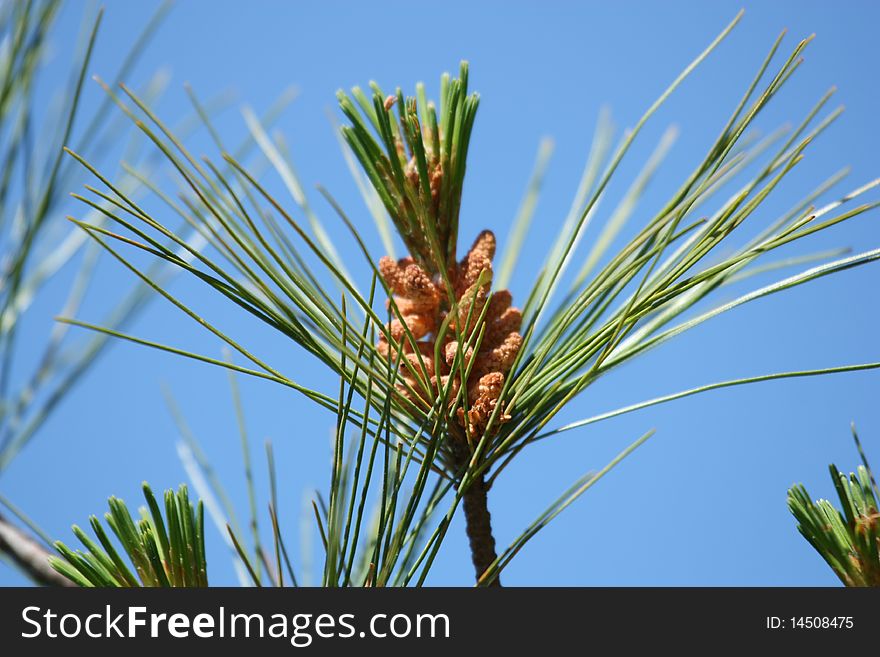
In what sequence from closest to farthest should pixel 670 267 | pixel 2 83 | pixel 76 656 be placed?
pixel 76 656 < pixel 670 267 < pixel 2 83

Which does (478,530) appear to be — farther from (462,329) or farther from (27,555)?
(27,555)

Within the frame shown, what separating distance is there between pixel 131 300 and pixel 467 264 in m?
0.34

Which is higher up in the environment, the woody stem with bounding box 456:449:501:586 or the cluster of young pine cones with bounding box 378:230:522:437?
the cluster of young pine cones with bounding box 378:230:522:437

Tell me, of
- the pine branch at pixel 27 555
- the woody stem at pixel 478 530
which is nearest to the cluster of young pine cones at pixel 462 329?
the woody stem at pixel 478 530

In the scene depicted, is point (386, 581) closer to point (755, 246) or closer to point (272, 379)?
point (272, 379)

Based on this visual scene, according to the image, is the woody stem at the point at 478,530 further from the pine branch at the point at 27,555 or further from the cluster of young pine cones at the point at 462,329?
the pine branch at the point at 27,555

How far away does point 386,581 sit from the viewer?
558 millimetres

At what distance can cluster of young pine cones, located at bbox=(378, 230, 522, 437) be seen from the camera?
0.61 metres

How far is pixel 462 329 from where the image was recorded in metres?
0.62

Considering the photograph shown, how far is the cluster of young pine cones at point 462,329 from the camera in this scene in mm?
612

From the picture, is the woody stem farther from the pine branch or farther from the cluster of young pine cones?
the pine branch

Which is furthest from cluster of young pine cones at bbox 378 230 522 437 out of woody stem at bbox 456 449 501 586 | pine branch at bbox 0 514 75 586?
pine branch at bbox 0 514 75 586

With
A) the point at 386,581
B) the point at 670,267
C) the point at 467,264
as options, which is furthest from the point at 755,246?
the point at 386,581

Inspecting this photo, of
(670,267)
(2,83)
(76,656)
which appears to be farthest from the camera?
(2,83)
